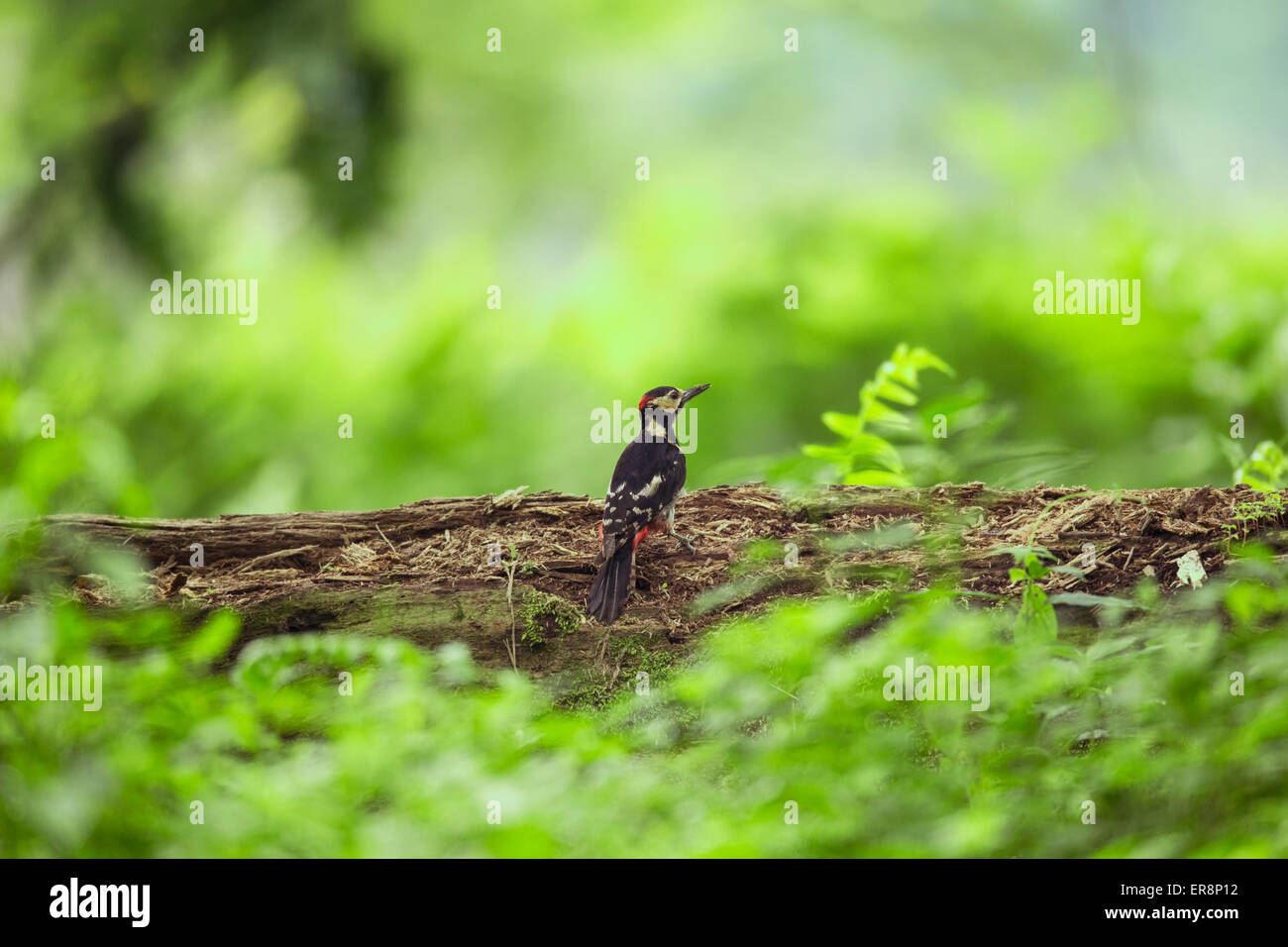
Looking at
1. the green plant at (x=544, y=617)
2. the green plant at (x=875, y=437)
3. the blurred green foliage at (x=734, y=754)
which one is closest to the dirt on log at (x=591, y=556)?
the green plant at (x=544, y=617)

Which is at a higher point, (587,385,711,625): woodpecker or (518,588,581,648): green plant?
(587,385,711,625): woodpecker

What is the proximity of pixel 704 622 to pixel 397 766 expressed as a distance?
0.99 meters

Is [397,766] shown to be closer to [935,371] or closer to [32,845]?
[32,845]

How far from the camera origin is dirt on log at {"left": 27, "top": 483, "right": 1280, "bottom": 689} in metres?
2.91

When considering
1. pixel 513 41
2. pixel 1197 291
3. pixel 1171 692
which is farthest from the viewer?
pixel 513 41

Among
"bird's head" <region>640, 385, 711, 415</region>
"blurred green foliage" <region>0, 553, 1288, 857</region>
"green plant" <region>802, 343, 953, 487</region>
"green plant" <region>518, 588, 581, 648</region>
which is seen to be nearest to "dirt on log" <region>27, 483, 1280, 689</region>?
"green plant" <region>518, 588, 581, 648</region>

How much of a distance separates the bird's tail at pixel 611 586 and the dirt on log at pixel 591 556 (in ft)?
0.13

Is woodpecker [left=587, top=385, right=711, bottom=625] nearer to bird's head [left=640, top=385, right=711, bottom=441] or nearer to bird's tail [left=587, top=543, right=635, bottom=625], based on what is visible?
bird's tail [left=587, top=543, right=635, bottom=625]

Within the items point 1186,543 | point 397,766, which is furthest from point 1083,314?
point 397,766

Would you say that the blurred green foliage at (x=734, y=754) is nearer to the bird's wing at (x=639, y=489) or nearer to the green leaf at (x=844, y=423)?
the bird's wing at (x=639, y=489)

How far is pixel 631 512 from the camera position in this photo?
119 inches

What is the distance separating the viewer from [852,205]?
226 inches

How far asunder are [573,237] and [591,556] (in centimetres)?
329

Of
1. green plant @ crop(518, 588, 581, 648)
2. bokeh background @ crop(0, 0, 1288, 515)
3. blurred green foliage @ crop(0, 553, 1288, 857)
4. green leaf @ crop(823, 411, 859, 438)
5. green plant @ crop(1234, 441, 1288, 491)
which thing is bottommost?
blurred green foliage @ crop(0, 553, 1288, 857)
